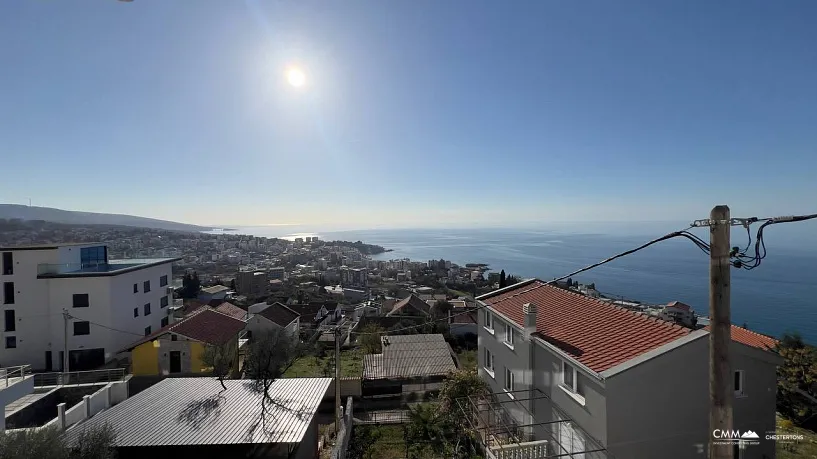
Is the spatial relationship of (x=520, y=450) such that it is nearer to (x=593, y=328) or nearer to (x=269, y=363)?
(x=593, y=328)

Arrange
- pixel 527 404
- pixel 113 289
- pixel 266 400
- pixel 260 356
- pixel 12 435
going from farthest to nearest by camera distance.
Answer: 1. pixel 113 289
2. pixel 260 356
3. pixel 266 400
4. pixel 527 404
5. pixel 12 435

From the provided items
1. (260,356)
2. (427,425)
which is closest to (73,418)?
(260,356)

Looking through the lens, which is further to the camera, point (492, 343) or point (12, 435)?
point (492, 343)

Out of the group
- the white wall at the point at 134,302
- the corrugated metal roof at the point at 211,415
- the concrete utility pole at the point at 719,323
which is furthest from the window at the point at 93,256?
the concrete utility pole at the point at 719,323

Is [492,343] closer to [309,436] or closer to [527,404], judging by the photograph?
[527,404]

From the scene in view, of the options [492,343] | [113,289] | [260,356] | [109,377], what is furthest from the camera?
[113,289]

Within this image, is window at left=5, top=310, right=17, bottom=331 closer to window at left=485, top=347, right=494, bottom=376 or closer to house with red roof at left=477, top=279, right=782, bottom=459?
window at left=485, top=347, right=494, bottom=376

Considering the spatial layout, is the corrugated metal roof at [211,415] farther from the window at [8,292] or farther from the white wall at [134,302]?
the window at [8,292]

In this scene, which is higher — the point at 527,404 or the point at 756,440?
the point at 756,440
